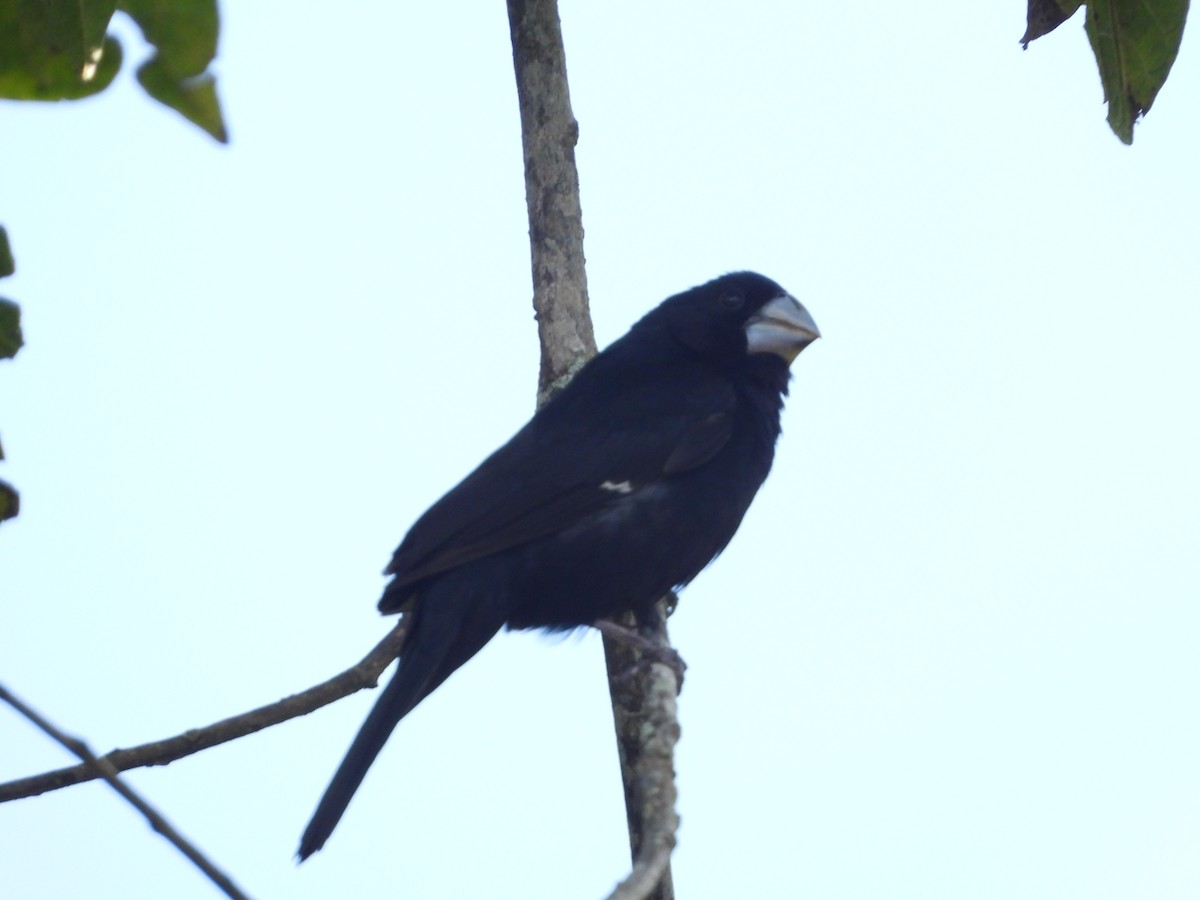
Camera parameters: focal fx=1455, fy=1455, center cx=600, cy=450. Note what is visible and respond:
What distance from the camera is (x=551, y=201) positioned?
4152mm

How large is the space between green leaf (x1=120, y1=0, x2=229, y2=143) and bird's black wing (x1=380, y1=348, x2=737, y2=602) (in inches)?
64.8

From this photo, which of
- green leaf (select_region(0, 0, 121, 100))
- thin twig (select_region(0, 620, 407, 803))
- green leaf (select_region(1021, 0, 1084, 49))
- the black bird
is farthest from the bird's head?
green leaf (select_region(0, 0, 121, 100))

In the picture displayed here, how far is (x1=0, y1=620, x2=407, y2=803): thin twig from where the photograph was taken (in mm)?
2955

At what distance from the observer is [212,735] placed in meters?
3.21

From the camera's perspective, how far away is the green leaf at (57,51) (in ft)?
7.64

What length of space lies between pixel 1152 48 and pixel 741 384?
1.95m

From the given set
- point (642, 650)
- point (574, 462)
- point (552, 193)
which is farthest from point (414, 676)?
point (552, 193)

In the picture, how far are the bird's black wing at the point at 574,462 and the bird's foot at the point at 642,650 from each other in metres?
0.32

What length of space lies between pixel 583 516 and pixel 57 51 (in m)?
2.00

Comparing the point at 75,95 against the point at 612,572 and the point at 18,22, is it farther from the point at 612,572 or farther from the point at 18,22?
the point at 612,572

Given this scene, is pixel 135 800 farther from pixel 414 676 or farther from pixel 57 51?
pixel 414 676

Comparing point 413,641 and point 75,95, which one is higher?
point 75,95

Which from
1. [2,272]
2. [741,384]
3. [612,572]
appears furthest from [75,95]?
[741,384]

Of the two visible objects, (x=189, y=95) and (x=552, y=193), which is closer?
(x=189, y=95)
